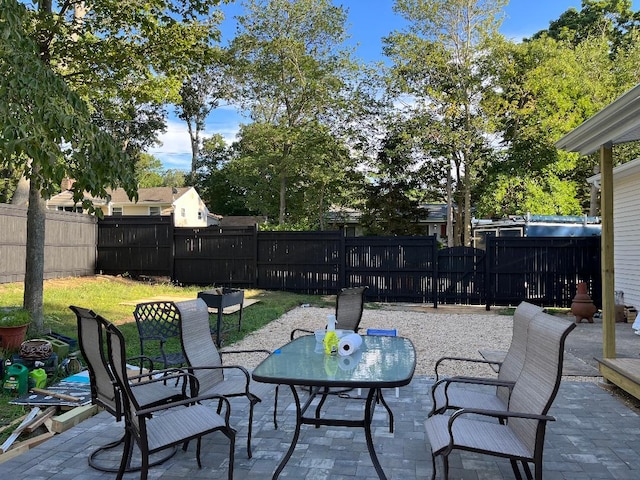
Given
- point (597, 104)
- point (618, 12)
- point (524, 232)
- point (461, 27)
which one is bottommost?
point (524, 232)

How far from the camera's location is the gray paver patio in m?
2.91

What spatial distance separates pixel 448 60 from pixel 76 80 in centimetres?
1361

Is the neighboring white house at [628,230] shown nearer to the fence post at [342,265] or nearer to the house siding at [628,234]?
→ the house siding at [628,234]

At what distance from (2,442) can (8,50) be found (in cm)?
266

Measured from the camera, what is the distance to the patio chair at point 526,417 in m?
2.43

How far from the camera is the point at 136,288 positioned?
1255cm

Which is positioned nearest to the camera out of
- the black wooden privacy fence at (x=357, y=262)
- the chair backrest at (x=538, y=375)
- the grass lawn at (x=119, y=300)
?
the chair backrest at (x=538, y=375)

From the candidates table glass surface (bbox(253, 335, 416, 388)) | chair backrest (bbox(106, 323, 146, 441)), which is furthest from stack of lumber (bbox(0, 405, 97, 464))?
table glass surface (bbox(253, 335, 416, 388))

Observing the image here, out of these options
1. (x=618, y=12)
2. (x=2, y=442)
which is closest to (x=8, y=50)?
(x=2, y=442)

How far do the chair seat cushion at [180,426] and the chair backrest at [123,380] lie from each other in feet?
0.36

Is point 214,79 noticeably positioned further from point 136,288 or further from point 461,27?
point 136,288

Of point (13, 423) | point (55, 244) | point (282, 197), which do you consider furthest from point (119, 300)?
point (282, 197)

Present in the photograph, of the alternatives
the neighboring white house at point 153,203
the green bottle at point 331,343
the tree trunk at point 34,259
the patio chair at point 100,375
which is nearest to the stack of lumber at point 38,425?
the patio chair at point 100,375

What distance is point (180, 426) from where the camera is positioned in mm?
2768
